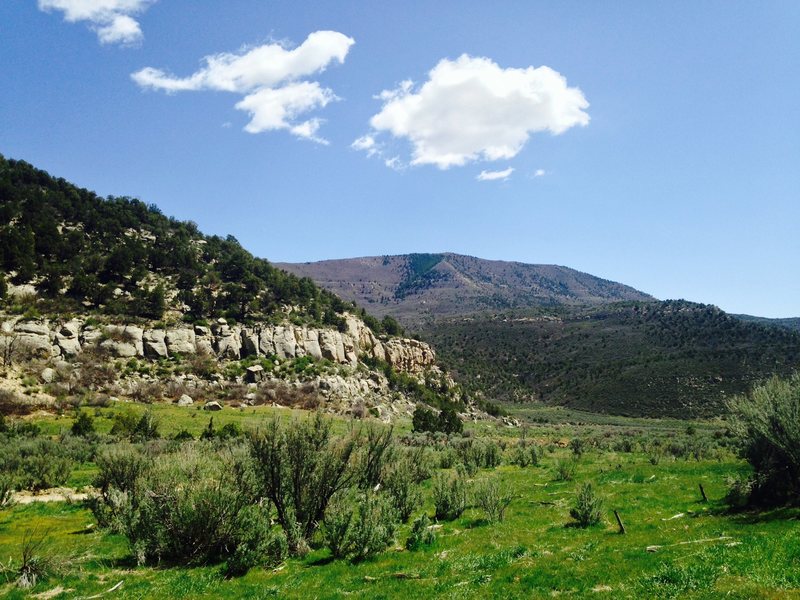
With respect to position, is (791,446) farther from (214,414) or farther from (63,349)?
(63,349)

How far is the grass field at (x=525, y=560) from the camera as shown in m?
9.07

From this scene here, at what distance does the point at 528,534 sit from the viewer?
15.3m

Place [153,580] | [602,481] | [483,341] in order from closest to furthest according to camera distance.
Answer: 1. [153,580]
2. [602,481]
3. [483,341]

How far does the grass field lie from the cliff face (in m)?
41.3

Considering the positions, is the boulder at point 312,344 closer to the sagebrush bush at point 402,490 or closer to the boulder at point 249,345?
the boulder at point 249,345

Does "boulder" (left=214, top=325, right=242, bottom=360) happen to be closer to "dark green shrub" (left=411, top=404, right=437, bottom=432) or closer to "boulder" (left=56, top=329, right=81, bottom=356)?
"boulder" (left=56, top=329, right=81, bottom=356)

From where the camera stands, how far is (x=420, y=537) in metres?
15.1

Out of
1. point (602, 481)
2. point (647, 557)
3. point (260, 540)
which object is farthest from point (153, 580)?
point (602, 481)

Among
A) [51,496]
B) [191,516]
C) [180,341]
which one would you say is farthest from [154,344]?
[191,516]

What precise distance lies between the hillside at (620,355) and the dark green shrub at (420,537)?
83.4m

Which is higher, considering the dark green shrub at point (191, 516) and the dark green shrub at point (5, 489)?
the dark green shrub at point (191, 516)

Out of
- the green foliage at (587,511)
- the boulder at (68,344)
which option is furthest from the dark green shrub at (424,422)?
the boulder at (68,344)

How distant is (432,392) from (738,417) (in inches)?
2752

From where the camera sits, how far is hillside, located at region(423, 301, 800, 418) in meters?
88.8
